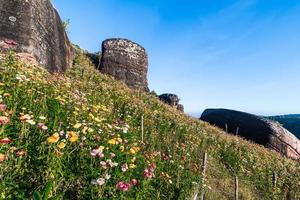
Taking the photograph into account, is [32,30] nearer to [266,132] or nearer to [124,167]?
[124,167]

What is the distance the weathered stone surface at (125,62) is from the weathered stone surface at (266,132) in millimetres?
8835

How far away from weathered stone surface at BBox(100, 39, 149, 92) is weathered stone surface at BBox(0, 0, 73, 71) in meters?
9.90

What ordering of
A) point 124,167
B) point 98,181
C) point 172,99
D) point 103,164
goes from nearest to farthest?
point 98,181 → point 103,164 → point 124,167 → point 172,99

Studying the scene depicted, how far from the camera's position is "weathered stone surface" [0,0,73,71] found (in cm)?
1492

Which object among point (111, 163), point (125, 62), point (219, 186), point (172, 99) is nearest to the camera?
point (111, 163)

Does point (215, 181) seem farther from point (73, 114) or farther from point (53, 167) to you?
point (53, 167)

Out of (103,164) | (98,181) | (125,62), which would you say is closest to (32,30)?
(103,164)

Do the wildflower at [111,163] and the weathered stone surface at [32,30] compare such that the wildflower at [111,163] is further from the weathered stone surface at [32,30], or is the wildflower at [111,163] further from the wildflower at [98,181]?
the weathered stone surface at [32,30]

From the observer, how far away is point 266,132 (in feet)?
107

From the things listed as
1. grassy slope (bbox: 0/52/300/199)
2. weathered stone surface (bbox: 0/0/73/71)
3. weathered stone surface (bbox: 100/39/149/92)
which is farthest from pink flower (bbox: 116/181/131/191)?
weathered stone surface (bbox: 100/39/149/92)

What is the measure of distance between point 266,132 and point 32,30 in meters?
23.2

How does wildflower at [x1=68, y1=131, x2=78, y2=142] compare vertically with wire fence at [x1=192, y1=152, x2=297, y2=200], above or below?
above

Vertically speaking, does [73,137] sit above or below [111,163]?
above

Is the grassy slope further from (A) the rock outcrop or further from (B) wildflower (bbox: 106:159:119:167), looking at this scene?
(A) the rock outcrop
